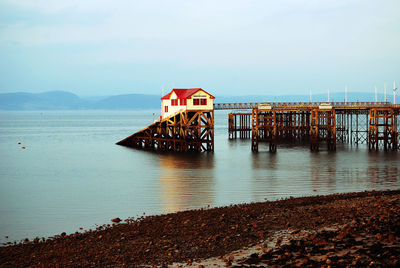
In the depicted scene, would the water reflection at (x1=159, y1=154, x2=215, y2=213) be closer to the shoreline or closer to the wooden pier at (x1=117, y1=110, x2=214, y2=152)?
the wooden pier at (x1=117, y1=110, x2=214, y2=152)

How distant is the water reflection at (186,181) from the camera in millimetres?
25078

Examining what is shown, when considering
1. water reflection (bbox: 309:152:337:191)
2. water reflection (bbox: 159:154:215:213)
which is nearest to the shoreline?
water reflection (bbox: 159:154:215:213)

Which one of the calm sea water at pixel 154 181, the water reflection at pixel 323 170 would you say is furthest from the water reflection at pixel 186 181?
the water reflection at pixel 323 170

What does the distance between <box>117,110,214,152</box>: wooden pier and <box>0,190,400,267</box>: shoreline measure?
33.6 m

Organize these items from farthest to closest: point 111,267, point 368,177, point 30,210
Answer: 1. point 368,177
2. point 30,210
3. point 111,267

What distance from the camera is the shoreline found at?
14.1 metres

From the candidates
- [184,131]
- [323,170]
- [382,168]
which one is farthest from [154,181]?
[184,131]

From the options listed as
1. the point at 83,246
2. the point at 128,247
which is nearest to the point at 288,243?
the point at 128,247

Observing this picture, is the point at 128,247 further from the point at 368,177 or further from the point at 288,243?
the point at 368,177

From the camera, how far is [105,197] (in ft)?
92.1

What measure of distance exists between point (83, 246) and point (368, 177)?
77.5 ft

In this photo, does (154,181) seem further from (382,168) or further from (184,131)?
(184,131)

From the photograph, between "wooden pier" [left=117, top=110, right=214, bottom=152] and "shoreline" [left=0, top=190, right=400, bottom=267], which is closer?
"shoreline" [left=0, top=190, right=400, bottom=267]

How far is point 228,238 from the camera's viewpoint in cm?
1588
